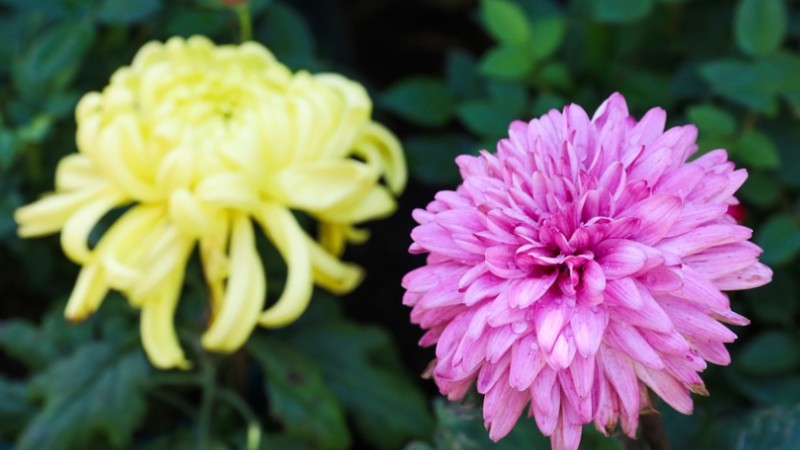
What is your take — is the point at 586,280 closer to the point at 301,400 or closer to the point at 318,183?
the point at 318,183

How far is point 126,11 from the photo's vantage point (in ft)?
4.38

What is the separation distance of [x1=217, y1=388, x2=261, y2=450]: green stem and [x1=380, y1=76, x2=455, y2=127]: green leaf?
1.51 feet

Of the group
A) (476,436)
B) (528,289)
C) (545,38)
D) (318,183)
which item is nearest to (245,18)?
(318,183)

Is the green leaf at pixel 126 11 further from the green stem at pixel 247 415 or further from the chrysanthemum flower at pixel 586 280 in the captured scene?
the chrysanthemum flower at pixel 586 280

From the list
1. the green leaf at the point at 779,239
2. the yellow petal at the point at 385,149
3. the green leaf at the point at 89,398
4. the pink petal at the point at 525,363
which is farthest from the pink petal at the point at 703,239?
the green leaf at the point at 89,398

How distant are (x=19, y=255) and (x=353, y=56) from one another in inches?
29.3

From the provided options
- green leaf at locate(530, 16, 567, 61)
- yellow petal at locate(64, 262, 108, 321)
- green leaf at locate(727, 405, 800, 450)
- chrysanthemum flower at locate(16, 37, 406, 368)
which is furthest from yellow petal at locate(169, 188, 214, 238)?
green leaf at locate(727, 405, 800, 450)

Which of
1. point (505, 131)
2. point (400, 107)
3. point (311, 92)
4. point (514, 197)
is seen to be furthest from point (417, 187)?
point (514, 197)

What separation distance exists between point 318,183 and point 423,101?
1.19ft

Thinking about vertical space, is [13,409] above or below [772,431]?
below

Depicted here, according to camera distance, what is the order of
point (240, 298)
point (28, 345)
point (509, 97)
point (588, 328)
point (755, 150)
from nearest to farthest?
point (588, 328)
point (240, 298)
point (755, 150)
point (509, 97)
point (28, 345)

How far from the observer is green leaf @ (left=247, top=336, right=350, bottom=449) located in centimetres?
131

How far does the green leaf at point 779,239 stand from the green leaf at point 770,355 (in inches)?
5.0

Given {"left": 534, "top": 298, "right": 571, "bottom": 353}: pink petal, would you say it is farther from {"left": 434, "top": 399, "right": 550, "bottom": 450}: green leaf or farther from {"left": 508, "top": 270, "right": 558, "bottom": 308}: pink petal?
{"left": 434, "top": 399, "right": 550, "bottom": 450}: green leaf
